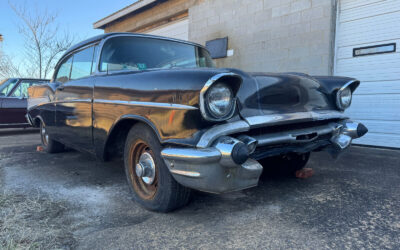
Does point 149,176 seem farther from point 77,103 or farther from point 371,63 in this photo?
point 371,63

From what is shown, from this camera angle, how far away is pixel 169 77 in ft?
6.72

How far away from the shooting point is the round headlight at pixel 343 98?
267 cm

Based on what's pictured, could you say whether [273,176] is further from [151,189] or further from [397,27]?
[397,27]

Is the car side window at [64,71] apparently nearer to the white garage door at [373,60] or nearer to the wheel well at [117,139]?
the wheel well at [117,139]

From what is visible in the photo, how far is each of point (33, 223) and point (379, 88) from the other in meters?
5.30

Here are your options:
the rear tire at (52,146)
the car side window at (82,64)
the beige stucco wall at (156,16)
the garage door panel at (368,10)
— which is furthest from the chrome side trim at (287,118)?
the beige stucco wall at (156,16)

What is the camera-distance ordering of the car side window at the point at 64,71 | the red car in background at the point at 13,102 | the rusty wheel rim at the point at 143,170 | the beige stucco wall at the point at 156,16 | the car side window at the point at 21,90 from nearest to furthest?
the rusty wheel rim at the point at 143,170 < the car side window at the point at 64,71 < the red car in background at the point at 13,102 < the car side window at the point at 21,90 < the beige stucco wall at the point at 156,16

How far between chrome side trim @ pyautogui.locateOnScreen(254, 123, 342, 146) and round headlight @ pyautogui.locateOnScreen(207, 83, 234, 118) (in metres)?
0.32

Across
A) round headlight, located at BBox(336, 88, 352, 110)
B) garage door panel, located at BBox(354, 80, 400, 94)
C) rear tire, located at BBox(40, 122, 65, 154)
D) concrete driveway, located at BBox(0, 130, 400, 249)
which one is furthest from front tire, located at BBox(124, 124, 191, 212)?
garage door panel, located at BBox(354, 80, 400, 94)

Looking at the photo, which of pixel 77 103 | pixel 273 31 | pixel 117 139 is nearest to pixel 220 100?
pixel 117 139

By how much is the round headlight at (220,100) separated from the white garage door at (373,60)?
13.8 feet

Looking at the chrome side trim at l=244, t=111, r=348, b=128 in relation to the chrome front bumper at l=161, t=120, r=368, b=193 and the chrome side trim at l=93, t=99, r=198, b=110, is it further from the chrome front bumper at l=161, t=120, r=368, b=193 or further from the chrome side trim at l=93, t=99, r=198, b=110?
the chrome side trim at l=93, t=99, r=198, b=110

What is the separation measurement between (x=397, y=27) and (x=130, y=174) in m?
4.84

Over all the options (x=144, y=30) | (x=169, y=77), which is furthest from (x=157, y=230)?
(x=144, y=30)
